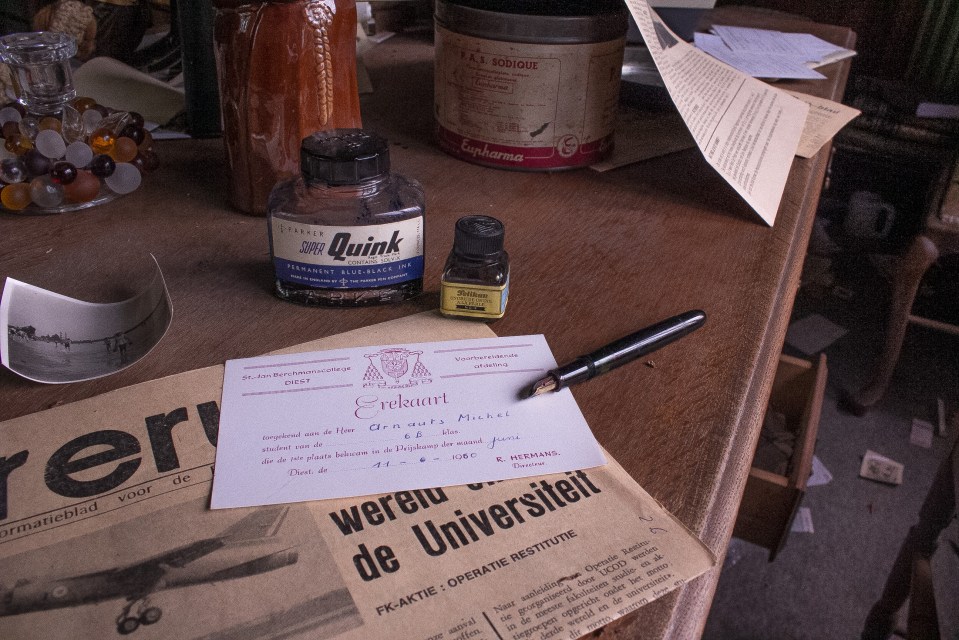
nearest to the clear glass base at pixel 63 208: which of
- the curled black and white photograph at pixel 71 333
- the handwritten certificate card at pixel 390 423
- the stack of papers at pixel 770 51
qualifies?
the curled black and white photograph at pixel 71 333

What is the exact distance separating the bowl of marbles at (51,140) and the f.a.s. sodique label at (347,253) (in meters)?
0.21

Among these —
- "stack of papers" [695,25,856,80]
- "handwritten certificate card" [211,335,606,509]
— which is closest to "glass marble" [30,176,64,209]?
"handwritten certificate card" [211,335,606,509]

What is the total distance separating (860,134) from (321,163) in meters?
1.59

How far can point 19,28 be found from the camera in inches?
29.3

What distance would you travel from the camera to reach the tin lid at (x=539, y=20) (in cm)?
58

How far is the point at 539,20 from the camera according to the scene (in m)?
0.58

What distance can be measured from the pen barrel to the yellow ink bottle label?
0.07m

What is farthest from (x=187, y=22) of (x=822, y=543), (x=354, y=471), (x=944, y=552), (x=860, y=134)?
(x=860, y=134)

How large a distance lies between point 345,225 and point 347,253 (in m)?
0.02

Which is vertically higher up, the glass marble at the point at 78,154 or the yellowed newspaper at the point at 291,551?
the glass marble at the point at 78,154

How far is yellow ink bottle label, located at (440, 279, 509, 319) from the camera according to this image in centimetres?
45

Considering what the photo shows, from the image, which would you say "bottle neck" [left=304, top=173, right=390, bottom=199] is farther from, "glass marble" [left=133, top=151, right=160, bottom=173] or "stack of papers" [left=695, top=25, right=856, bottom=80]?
"stack of papers" [left=695, top=25, right=856, bottom=80]

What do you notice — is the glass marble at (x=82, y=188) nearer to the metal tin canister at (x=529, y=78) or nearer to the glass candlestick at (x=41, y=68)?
the glass candlestick at (x=41, y=68)

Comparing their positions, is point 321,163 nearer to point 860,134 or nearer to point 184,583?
point 184,583
